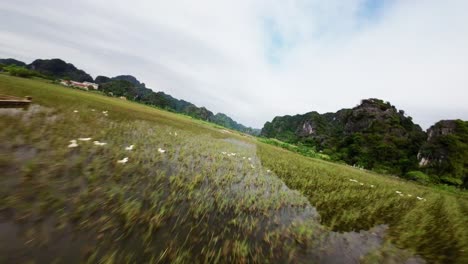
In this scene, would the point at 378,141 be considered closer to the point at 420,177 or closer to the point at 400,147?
the point at 400,147

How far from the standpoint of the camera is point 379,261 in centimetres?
459

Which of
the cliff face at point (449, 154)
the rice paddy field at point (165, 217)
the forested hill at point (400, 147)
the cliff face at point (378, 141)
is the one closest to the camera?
the rice paddy field at point (165, 217)

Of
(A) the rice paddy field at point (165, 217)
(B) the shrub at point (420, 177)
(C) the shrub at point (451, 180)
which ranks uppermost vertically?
(C) the shrub at point (451, 180)

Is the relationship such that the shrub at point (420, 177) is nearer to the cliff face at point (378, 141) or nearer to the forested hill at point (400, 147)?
the forested hill at point (400, 147)

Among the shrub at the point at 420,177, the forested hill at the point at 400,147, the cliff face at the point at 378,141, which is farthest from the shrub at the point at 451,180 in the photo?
the cliff face at the point at 378,141

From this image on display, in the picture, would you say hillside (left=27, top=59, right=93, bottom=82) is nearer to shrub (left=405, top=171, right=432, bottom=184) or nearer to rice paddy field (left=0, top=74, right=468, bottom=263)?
rice paddy field (left=0, top=74, right=468, bottom=263)

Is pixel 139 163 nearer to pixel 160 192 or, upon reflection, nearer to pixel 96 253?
pixel 160 192

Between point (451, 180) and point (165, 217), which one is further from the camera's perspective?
point (451, 180)

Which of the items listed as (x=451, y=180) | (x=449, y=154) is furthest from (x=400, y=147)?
(x=451, y=180)

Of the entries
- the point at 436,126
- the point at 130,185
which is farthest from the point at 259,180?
the point at 436,126

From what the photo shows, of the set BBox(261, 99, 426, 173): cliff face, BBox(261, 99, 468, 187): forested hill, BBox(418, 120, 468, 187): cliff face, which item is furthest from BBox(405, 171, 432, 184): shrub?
BBox(261, 99, 426, 173): cliff face

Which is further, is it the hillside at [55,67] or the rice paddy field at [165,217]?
the hillside at [55,67]

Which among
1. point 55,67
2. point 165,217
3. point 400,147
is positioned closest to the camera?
point 165,217

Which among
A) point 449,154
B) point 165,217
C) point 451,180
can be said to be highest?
point 449,154
